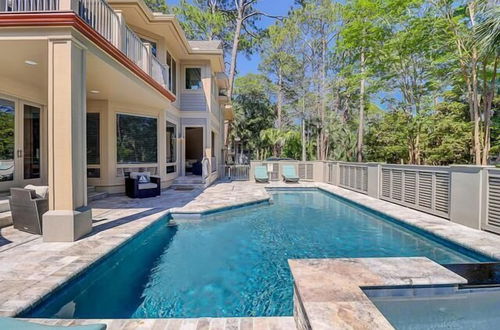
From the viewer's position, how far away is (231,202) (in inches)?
354

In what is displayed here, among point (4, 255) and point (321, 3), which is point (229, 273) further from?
point (321, 3)

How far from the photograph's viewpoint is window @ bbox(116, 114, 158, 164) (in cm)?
1044

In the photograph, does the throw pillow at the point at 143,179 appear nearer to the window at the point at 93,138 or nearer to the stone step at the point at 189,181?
the window at the point at 93,138

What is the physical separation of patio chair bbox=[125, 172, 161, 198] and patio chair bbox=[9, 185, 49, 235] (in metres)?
3.88

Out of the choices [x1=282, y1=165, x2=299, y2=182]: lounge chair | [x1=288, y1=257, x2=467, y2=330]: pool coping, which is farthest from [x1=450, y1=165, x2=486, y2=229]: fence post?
[x1=282, y1=165, x2=299, y2=182]: lounge chair

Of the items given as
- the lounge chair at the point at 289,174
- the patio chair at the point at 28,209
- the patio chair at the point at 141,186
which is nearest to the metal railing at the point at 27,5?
the patio chair at the point at 28,209

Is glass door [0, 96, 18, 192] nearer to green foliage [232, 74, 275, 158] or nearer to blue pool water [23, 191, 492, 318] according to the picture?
blue pool water [23, 191, 492, 318]

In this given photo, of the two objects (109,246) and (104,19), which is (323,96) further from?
(109,246)

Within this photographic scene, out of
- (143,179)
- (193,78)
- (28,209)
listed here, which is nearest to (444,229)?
(28,209)

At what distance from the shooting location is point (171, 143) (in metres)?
12.8

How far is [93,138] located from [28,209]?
5.25 metres

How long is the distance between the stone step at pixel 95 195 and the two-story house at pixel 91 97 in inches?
16.0

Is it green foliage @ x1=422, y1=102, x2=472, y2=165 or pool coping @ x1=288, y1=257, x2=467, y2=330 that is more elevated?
green foliage @ x1=422, y1=102, x2=472, y2=165

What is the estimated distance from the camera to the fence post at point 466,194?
229 inches
